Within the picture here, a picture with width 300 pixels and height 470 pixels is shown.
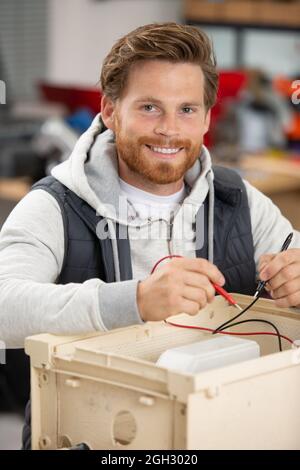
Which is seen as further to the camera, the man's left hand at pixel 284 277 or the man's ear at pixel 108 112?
the man's ear at pixel 108 112

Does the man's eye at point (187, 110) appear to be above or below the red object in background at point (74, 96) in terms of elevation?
below

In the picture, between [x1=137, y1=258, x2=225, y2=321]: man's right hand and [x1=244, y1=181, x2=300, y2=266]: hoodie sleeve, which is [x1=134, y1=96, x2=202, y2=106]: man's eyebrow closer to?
[x1=244, y1=181, x2=300, y2=266]: hoodie sleeve

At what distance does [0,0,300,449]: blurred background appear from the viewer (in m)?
3.58

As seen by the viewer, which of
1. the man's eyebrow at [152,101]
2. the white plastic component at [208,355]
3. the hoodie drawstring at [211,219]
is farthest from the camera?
the hoodie drawstring at [211,219]

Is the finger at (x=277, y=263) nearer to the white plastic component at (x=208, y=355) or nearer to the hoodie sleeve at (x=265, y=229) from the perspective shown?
the white plastic component at (x=208, y=355)

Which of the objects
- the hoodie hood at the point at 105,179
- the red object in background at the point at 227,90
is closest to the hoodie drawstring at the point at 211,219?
the hoodie hood at the point at 105,179

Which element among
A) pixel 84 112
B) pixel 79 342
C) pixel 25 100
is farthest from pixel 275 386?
pixel 25 100

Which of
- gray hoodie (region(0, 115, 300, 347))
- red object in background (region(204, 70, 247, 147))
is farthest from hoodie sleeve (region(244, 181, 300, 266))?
red object in background (region(204, 70, 247, 147))

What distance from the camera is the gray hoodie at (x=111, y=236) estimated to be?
4.31 ft

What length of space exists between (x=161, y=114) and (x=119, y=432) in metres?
0.62

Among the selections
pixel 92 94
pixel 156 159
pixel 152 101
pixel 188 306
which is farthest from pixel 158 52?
pixel 92 94

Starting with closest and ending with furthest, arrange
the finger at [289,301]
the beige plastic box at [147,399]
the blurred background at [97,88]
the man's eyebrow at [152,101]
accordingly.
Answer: the beige plastic box at [147,399] < the finger at [289,301] < the man's eyebrow at [152,101] < the blurred background at [97,88]

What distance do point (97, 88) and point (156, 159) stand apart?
2.04 metres

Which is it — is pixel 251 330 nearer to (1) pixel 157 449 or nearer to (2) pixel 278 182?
(1) pixel 157 449
